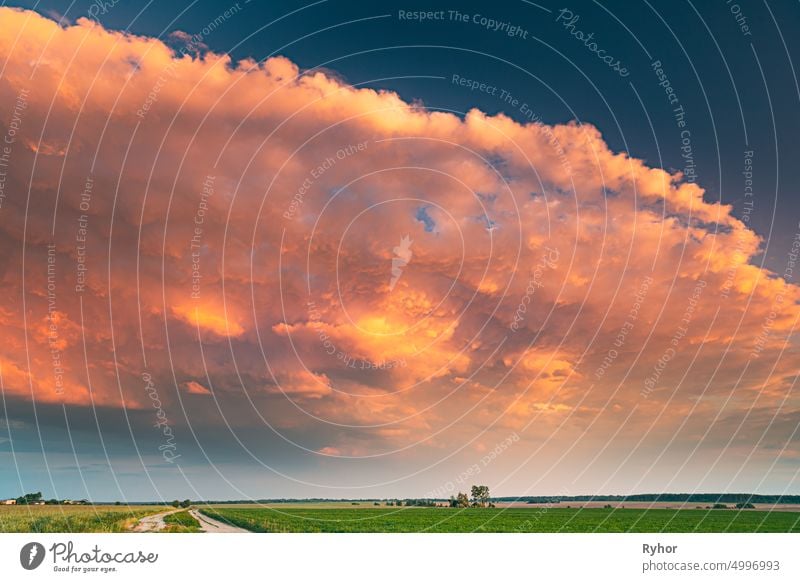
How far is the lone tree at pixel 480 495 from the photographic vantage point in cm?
12049

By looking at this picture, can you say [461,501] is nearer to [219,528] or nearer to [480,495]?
[480,495]
